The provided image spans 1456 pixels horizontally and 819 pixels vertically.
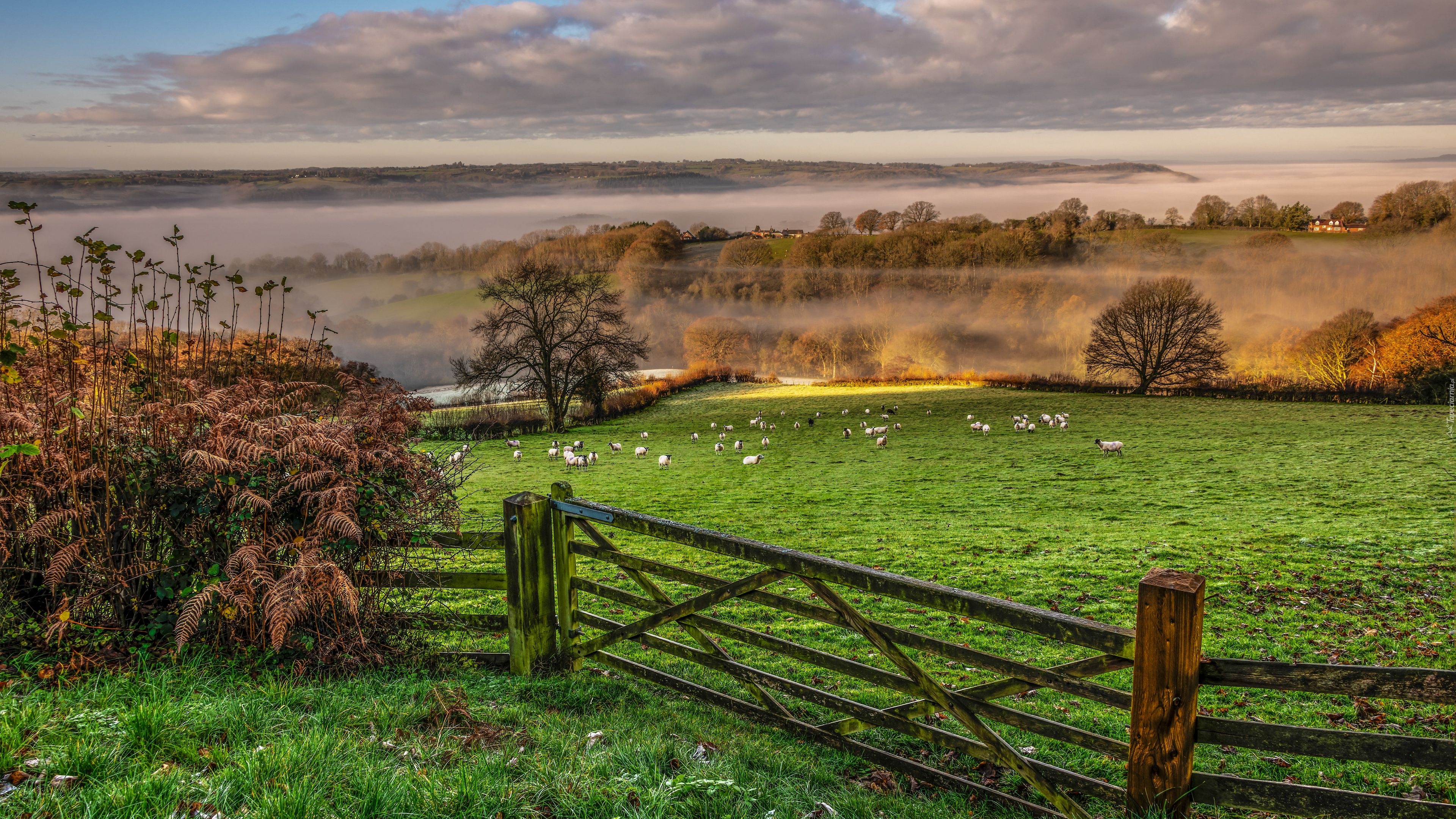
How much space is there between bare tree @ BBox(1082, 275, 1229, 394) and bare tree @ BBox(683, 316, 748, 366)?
38809 millimetres

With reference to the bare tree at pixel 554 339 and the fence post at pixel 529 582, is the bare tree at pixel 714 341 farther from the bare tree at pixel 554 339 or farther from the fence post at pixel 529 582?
the fence post at pixel 529 582

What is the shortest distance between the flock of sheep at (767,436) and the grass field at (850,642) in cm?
90

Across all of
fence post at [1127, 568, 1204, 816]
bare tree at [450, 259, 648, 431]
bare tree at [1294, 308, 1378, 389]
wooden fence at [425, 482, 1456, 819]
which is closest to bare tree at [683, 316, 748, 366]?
bare tree at [450, 259, 648, 431]

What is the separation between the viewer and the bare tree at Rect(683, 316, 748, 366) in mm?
84562

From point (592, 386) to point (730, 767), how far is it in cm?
4793

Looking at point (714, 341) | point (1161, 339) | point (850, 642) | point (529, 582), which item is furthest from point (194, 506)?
point (714, 341)

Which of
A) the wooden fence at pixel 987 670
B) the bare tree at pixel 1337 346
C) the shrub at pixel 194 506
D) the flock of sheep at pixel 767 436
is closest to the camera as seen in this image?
the wooden fence at pixel 987 670

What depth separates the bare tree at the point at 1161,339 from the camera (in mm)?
59469

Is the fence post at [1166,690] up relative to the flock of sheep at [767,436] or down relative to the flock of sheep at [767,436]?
up

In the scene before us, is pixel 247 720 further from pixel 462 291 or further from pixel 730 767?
pixel 462 291

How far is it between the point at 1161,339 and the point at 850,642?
62321 millimetres

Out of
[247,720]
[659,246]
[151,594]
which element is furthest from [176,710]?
[659,246]

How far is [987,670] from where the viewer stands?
4.93m

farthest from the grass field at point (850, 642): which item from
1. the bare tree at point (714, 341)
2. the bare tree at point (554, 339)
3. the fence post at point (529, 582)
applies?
the bare tree at point (714, 341)
